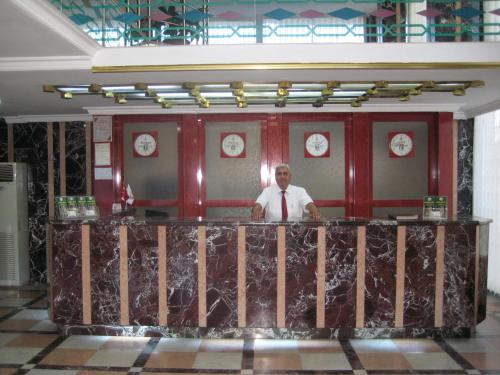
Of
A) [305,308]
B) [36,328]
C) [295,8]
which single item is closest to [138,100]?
[36,328]

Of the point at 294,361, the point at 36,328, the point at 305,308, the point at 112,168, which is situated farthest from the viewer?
the point at 112,168

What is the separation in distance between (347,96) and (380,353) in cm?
275

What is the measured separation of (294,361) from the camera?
3805 mm

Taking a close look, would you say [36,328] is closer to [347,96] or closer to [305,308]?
[305,308]

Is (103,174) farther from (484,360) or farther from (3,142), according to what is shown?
(484,360)

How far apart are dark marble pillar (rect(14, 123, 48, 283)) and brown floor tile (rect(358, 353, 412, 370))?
17.2 ft

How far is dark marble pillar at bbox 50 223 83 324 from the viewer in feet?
14.1

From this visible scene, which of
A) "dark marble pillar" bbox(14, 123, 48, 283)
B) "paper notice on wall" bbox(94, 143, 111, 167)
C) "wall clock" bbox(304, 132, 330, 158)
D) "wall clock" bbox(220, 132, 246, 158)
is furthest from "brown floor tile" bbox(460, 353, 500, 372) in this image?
"dark marble pillar" bbox(14, 123, 48, 283)

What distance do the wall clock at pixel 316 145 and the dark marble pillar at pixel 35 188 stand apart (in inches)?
160

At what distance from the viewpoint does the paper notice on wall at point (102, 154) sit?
6176 mm

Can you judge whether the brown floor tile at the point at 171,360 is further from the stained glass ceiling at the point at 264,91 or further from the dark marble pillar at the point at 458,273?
the stained glass ceiling at the point at 264,91

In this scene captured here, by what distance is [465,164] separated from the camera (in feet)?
21.6

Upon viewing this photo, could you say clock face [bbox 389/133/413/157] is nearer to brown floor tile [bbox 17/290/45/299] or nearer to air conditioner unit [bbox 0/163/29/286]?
brown floor tile [bbox 17/290/45/299]

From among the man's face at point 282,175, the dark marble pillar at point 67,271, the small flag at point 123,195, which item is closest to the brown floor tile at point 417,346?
the man's face at point 282,175
